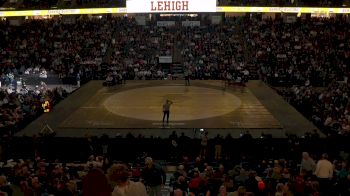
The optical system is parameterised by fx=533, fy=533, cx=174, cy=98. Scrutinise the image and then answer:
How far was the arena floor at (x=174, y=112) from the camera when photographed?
27875 millimetres

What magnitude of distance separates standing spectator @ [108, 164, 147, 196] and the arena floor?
60.6 ft

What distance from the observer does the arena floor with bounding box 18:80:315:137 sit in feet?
91.5

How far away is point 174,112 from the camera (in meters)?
31.8

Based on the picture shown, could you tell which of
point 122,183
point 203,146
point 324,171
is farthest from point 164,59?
point 122,183

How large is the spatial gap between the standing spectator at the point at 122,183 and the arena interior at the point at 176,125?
15mm

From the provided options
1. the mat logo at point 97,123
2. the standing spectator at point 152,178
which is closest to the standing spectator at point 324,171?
the standing spectator at point 152,178

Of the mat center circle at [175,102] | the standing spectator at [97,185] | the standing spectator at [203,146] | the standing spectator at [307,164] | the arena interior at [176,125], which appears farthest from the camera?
the mat center circle at [175,102]

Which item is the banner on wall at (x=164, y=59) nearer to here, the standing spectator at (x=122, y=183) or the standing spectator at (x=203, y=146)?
the standing spectator at (x=203, y=146)

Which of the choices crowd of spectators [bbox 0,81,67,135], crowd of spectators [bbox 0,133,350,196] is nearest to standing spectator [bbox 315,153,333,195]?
crowd of spectators [bbox 0,133,350,196]

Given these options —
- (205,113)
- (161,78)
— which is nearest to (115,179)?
(205,113)

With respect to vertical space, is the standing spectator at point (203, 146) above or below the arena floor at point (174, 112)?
above

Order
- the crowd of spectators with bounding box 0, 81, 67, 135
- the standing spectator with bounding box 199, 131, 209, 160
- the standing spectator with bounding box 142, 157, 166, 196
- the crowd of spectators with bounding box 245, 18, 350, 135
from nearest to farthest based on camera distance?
the standing spectator with bounding box 142, 157, 166, 196, the standing spectator with bounding box 199, 131, 209, 160, the crowd of spectators with bounding box 0, 81, 67, 135, the crowd of spectators with bounding box 245, 18, 350, 135

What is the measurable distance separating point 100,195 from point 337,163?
11.9 m

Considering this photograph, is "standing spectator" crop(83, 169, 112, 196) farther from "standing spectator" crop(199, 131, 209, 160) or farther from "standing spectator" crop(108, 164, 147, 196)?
"standing spectator" crop(199, 131, 209, 160)
